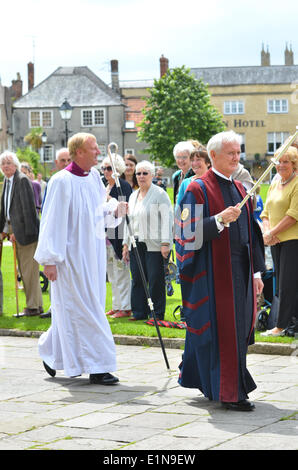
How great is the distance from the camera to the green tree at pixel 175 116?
71250mm

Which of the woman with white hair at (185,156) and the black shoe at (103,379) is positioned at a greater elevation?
the woman with white hair at (185,156)

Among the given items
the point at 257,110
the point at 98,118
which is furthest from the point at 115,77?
the point at 257,110

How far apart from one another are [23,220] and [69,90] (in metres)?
70.4

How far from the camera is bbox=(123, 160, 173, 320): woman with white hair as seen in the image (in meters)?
11.3

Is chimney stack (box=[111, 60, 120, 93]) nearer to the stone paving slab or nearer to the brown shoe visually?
the brown shoe

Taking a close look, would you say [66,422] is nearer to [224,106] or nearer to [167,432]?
[167,432]

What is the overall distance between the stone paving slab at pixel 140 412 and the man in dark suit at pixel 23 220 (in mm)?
3221

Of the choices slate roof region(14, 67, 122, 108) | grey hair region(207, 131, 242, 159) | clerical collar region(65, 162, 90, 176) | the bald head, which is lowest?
clerical collar region(65, 162, 90, 176)

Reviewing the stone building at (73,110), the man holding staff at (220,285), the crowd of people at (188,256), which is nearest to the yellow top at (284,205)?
the crowd of people at (188,256)

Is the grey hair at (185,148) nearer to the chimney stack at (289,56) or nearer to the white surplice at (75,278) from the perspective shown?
the white surplice at (75,278)

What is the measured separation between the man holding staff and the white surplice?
124 cm

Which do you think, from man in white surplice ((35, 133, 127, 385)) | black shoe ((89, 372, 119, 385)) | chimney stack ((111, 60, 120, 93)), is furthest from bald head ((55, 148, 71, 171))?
chimney stack ((111, 60, 120, 93))

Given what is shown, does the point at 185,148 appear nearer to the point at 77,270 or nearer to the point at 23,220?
the point at 23,220

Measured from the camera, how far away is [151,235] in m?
11.4
